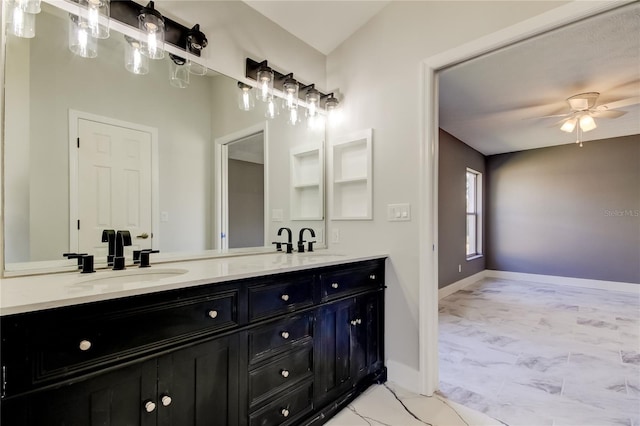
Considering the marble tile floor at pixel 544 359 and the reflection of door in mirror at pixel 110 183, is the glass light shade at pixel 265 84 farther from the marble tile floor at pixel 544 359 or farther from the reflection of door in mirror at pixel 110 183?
the marble tile floor at pixel 544 359

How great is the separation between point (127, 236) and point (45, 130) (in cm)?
60

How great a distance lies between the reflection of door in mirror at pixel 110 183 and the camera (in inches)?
56.8

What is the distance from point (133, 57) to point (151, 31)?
17 cm

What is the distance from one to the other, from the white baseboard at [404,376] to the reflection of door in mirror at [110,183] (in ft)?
5.94

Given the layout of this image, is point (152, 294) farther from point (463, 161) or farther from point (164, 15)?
point (463, 161)

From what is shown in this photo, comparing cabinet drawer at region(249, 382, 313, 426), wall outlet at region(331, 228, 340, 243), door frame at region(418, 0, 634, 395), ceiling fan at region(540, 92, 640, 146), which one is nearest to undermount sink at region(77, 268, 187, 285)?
cabinet drawer at region(249, 382, 313, 426)

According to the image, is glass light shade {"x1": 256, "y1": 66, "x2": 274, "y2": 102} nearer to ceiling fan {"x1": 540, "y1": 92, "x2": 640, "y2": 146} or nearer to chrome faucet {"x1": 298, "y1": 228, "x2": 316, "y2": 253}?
chrome faucet {"x1": 298, "y1": 228, "x2": 316, "y2": 253}

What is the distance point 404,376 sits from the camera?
2.08 metres

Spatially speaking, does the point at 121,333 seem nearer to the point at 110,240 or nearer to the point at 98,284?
the point at 98,284

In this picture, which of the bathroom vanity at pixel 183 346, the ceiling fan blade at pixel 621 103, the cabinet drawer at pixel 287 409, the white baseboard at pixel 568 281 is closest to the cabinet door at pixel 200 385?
the bathroom vanity at pixel 183 346

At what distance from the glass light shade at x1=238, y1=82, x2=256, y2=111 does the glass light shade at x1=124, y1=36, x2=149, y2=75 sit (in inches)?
23.6

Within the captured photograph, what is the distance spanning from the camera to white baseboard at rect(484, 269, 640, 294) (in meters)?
4.80

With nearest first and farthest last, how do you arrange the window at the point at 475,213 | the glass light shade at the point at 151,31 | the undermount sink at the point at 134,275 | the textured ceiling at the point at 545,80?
the undermount sink at the point at 134,275 < the glass light shade at the point at 151,31 < the textured ceiling at the point at 545,80 < the window at the point at 475,213

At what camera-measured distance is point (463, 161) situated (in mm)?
5250
